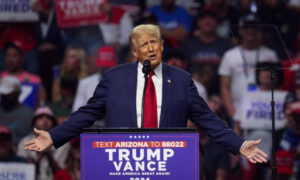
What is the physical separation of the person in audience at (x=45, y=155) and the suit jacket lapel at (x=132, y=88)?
391 cm

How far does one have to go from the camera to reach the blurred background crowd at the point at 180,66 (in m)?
9.85

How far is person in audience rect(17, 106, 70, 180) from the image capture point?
32.0ft

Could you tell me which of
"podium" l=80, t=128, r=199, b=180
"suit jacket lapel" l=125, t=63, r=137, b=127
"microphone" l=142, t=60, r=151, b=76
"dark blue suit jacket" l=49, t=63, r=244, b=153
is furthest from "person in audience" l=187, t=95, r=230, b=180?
"podium" l=80, t=128, r=199, b=180

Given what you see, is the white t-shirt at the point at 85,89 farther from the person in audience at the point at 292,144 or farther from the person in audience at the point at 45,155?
the person in audience at the point at 292,144

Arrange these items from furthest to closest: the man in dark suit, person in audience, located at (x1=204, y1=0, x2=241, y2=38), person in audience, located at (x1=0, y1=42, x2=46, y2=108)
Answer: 1. person in audience, located at (x1=204, y1=0, x2=241, y2=38)
2. person in audience, located at (x1=0, y1=42, x2=46, y2=108)
3. the man in dark suit

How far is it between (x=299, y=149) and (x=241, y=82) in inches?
44.4

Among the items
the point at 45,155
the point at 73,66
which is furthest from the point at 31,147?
the point at 73,66

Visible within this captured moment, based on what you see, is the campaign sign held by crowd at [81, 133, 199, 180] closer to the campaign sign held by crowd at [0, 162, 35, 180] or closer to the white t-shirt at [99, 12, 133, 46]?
the campaign sign held by crowd at [0, 162, 35, 180]

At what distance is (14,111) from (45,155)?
2.50 ft

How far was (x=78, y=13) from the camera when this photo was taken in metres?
11.0

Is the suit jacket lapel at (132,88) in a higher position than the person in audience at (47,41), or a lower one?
lower

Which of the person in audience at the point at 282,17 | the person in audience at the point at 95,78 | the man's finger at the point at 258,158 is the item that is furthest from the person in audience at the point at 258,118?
the man's finger at the point at 258,158

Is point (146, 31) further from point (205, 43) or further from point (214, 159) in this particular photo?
point (205, 43)

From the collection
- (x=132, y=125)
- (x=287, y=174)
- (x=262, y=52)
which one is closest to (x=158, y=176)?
(x=132, y=125)
